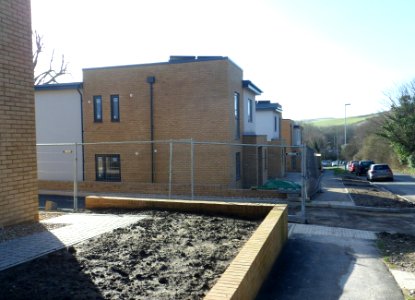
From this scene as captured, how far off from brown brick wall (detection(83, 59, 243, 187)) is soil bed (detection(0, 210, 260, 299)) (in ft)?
35.6

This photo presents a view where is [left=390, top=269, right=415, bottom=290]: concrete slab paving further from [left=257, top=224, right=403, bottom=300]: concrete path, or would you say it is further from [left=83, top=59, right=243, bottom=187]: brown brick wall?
[left=83, top=59, right=243, bottom=187]: brown brick wall

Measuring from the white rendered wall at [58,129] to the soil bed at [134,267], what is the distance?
1464 centimetres

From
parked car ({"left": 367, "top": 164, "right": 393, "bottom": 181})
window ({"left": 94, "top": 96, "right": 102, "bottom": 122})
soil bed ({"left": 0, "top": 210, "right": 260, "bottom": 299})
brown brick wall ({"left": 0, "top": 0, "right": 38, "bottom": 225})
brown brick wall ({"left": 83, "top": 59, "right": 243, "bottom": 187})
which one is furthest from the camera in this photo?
parked car ({"left": 367, "top": 164, "right": 393, "bottom": 181})

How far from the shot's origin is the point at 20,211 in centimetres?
717

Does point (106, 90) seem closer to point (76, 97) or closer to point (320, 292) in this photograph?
point (76, 97)

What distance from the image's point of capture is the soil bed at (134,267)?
4113 millimetres

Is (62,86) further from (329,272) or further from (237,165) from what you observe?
(329,272)

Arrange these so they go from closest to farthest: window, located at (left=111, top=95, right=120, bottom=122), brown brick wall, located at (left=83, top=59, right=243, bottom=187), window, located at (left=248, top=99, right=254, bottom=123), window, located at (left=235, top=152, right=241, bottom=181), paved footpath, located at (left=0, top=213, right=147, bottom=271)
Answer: paved footpath, located at (left=0, top=213, right=147, bottom=271) → brown brick wall, located at (left=83, top=59, right=243, bottom=187) → window, located at (left=235, top=152, right=241, bottom=181) → window, located at (left=111, top=95, right=120, bottom=122) → window, located at (left=248, top=99, right=254, bottom=123)

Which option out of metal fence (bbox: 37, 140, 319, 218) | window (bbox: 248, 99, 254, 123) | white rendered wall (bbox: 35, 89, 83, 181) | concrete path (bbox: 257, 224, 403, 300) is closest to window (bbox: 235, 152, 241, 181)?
metal fence (bbox: 37, 140, 319, 218)

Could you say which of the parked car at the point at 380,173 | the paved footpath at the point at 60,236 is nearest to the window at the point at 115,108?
the paved footpath at the point at 60,236

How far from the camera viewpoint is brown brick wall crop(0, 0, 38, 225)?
6820 millimetres

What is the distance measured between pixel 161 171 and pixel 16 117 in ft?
40.1

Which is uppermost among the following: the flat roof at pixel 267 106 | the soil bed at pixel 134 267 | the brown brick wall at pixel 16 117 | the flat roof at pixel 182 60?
the flat roof at pixel 182 60

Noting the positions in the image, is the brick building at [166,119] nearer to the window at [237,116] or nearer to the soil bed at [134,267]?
the window at [237,116]
